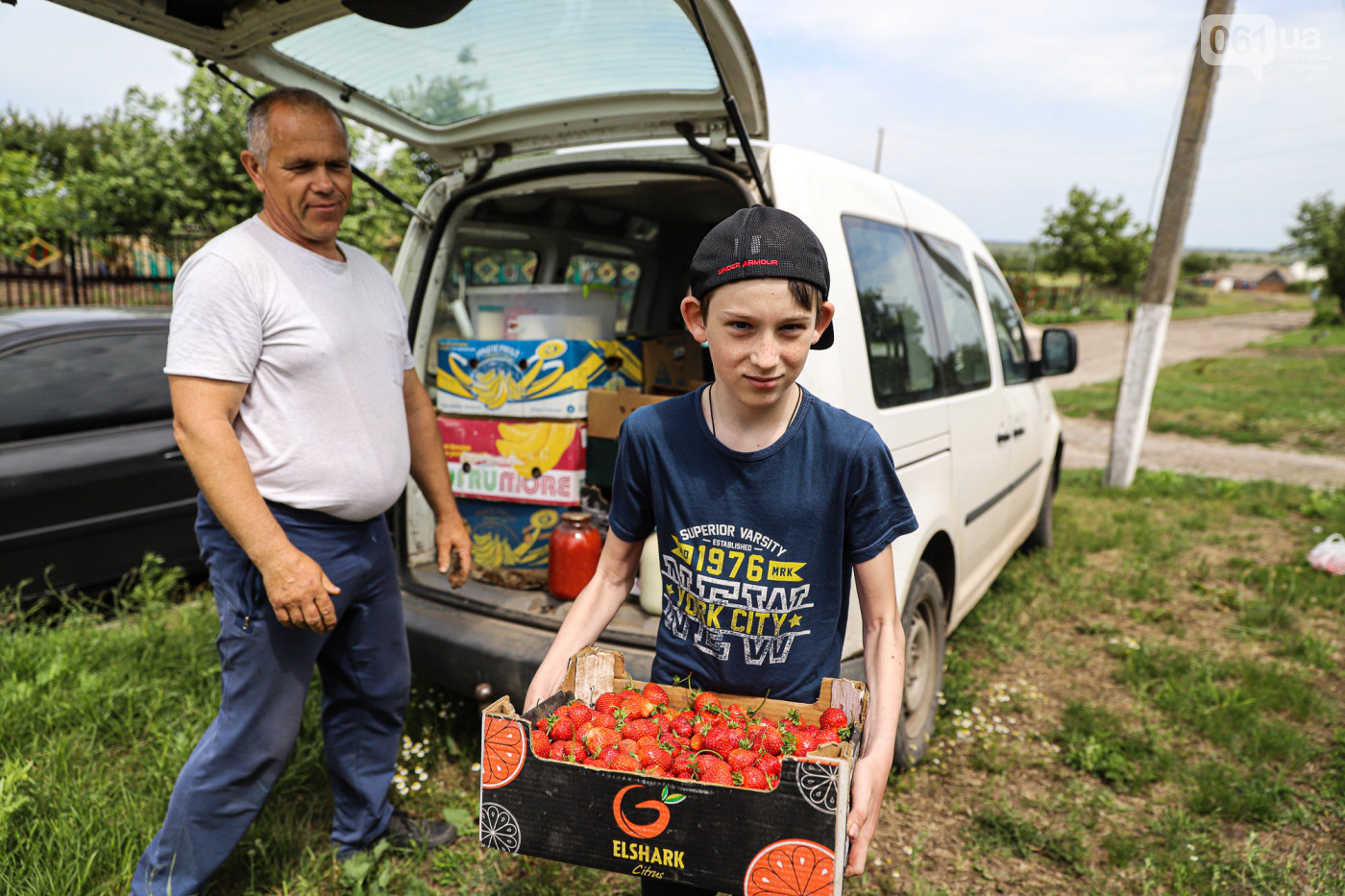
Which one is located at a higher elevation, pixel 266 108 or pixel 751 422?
pixel 266 108

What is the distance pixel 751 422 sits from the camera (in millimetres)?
1498

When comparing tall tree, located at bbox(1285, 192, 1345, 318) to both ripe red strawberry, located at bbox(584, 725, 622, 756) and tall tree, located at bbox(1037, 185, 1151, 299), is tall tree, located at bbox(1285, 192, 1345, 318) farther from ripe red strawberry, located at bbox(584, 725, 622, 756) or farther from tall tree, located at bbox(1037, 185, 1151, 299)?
ripe red strawberry, located at bbox(584, 725, 622, 756)

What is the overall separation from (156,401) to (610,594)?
3.91 meters

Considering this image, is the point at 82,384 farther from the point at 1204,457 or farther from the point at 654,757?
the point at 1204,457

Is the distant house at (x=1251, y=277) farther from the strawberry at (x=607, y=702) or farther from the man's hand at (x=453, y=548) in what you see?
the strawberry at (x=607, y=702)

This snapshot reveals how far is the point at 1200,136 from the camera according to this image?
701 centimetres

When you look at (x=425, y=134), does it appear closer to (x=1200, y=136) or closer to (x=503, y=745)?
(x=503, y=745)

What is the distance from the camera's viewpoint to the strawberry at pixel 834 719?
54.6 inches

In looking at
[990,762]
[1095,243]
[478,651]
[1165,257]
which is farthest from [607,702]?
[1095,243]

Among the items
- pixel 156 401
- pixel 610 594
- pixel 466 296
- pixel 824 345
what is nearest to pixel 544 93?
pixel 466 296

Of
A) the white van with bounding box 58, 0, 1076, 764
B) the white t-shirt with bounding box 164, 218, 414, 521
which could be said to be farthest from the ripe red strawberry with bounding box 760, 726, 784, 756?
the white t-shirt with bounding box 164, 218, 414, 521

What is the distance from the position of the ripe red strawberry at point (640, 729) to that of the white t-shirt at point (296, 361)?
1116mm

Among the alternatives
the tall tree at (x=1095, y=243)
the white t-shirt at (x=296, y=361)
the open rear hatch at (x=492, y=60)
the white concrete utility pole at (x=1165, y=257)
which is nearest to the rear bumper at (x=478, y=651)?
the white t-shirt at (x=296, y=361)

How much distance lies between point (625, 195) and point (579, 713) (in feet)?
9.78
